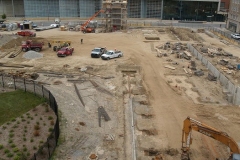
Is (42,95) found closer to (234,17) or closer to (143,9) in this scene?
(234,17)

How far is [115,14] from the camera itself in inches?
2825

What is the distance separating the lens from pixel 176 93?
31.4m

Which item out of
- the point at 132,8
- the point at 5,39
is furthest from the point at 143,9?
the point at 5,39

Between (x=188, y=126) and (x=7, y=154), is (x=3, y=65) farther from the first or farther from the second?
Result: (x=188, y=126)

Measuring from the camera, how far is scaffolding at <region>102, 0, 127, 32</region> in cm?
7138

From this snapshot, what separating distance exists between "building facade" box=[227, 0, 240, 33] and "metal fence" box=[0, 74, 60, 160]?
2325 inches

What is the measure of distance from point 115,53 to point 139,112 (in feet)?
65.7

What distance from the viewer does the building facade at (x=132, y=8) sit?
90375 millimetres

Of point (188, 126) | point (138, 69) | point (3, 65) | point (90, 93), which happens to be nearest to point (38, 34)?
point (3, 65)

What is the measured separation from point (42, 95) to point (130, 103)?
8.67 m

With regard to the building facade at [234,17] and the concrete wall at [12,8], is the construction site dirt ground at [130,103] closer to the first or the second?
the building facade at [234,17]

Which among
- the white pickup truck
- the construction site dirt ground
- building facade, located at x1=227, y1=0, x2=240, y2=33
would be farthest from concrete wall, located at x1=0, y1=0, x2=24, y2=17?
building facade, located at x1=227, y1=0, x2=240, y2=33

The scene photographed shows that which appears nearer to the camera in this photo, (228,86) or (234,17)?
(228,86)

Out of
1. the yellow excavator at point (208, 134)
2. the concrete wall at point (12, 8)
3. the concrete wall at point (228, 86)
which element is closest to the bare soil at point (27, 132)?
the yellow excavator at point (208, 134)
